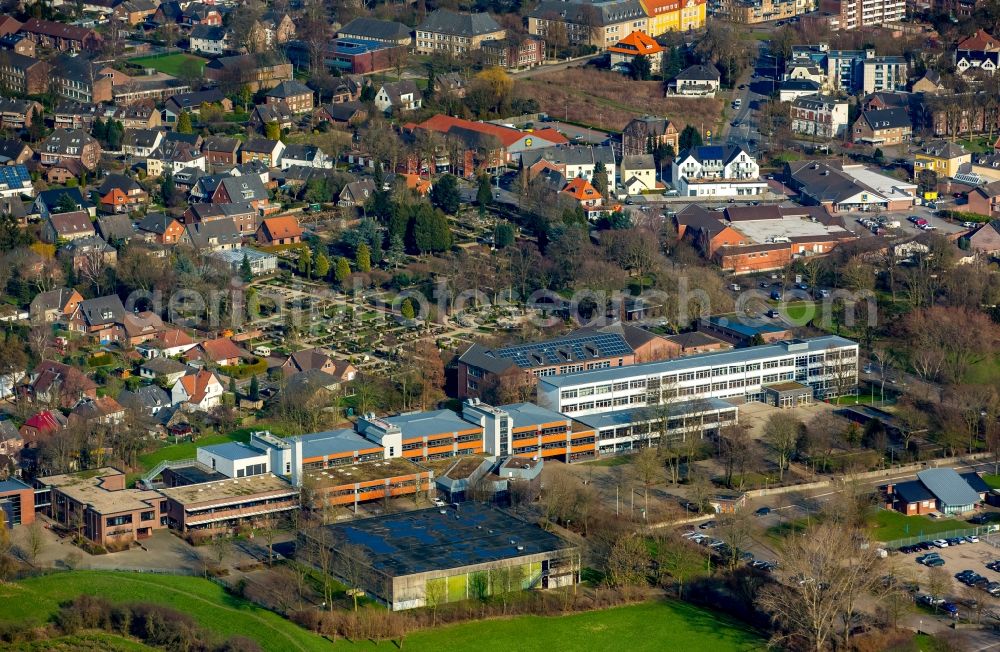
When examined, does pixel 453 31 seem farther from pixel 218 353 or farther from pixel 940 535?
pixel 940 535

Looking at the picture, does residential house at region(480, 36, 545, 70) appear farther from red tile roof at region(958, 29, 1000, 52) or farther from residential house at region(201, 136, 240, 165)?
red tile roof at region(958, 29, 1000, 52)

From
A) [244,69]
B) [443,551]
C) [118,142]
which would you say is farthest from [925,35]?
[443,551]

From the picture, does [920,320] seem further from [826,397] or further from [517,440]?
[517,440]

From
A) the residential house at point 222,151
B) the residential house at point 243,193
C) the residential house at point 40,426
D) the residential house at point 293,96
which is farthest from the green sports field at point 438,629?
the residential house at point 293,96

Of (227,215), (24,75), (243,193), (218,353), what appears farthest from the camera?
(24,75)

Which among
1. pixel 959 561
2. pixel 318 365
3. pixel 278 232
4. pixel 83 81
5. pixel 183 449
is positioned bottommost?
pixel 959 561

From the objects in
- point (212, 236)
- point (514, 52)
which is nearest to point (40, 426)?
point (212, 236)

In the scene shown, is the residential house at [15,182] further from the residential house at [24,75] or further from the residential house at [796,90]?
the residential house at [796,90]
